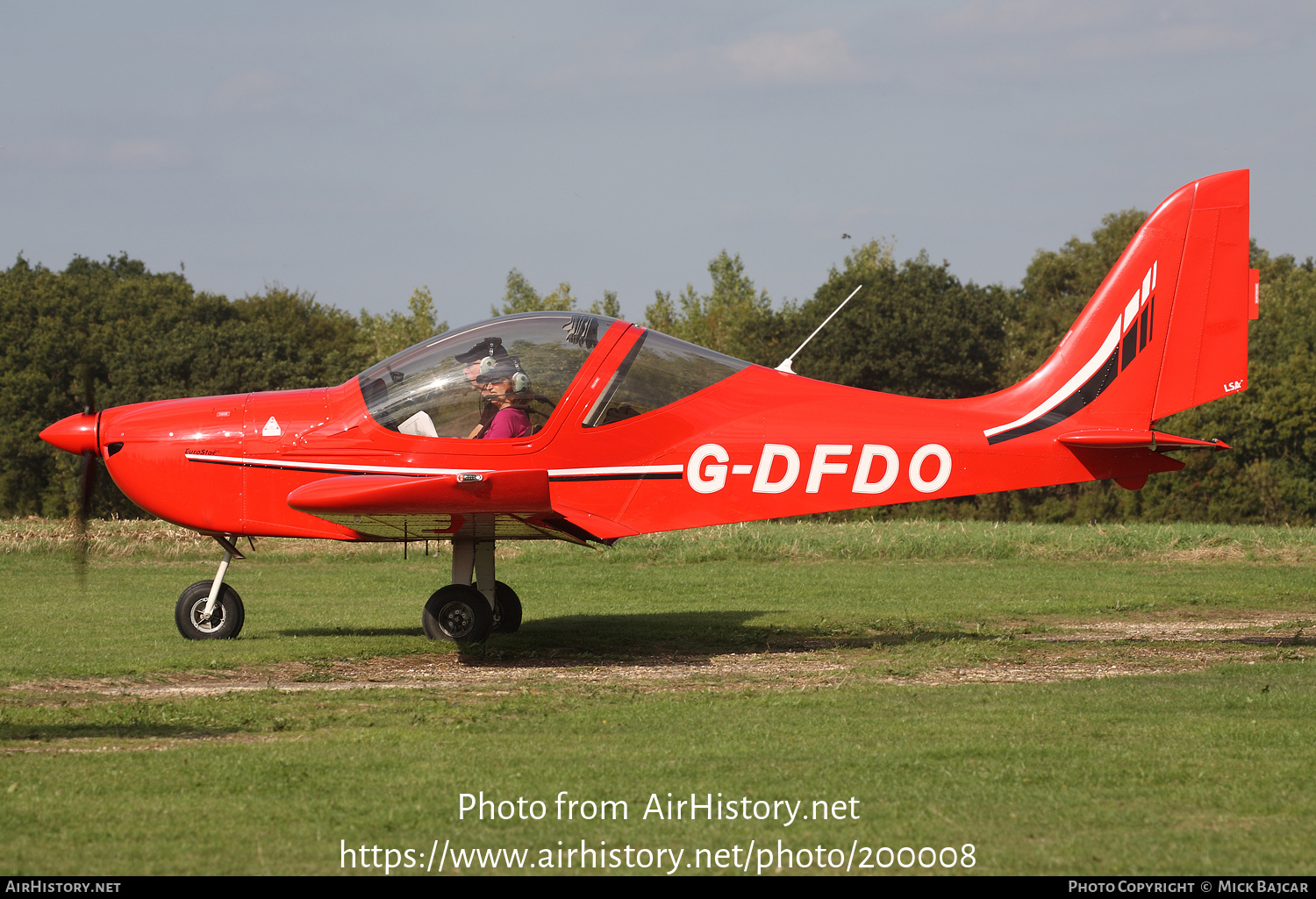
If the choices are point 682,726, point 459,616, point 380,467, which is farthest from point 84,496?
point 682,726

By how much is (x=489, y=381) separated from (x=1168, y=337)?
544 cm

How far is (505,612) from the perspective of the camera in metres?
10.3

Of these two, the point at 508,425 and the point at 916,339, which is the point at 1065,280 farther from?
the point at 508,425

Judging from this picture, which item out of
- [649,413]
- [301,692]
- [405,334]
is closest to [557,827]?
[301,692]

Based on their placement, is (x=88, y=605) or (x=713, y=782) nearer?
(x=713, y=782)

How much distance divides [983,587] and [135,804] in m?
10.9

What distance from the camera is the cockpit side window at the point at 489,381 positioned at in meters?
8.80

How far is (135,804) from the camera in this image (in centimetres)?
462

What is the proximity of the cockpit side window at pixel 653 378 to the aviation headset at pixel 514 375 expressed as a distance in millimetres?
538

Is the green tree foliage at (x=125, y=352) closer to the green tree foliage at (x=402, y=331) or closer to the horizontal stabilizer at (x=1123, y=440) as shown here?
the green tree foliage at (x=402, y=331)

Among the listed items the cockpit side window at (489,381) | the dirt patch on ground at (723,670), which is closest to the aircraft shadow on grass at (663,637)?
the dirt patch on ground at (723,670)

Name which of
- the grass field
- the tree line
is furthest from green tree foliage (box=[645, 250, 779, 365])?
the grass field

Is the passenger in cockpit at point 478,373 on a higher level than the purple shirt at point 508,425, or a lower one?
higher

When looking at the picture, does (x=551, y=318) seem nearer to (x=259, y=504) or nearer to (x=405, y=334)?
(x=259, y=504)
